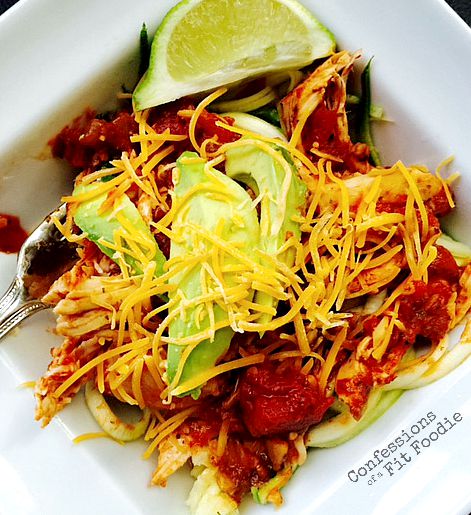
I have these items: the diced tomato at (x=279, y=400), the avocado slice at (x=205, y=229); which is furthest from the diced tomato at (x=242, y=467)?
the avocado slice at (x=205, y=229)

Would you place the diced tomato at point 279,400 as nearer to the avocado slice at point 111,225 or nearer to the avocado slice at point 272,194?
the avocado slice at point 272,194

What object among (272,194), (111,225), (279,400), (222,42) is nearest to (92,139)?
(111,225)

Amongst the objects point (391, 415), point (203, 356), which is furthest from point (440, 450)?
point (203, 356)

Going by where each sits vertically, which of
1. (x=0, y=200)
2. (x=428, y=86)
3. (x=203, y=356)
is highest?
(x=0, y=200)

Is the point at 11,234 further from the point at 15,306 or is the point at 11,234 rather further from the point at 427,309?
the point at 427,309

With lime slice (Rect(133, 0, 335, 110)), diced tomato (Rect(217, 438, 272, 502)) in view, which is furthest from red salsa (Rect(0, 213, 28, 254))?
diced tomato (Rect(217, 438, 272, 502))

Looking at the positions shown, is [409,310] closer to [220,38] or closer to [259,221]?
[259,221]
